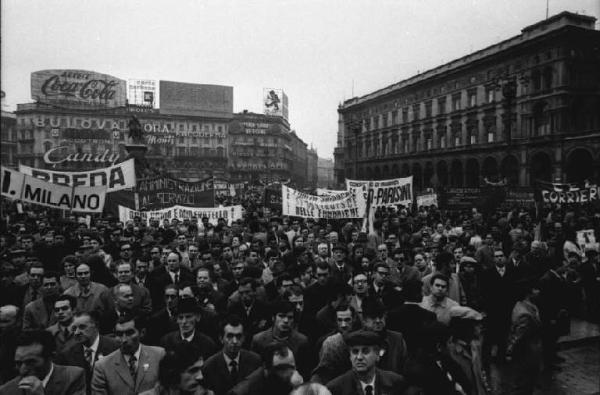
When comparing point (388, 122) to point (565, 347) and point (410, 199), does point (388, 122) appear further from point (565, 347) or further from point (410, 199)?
point (565, 347)

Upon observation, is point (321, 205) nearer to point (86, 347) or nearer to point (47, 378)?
point (86, 347)

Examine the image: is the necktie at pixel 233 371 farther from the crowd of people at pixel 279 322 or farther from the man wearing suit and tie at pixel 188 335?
the man wearing suit and tie at pixel 188 335

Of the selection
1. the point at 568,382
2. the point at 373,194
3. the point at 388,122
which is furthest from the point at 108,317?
the point at 388,122

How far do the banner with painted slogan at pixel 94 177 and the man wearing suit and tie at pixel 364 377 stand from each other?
878cm

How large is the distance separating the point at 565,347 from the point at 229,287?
588 cm

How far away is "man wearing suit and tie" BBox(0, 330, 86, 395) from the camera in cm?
327

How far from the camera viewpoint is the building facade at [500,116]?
119ft

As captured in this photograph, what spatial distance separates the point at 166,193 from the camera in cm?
1470

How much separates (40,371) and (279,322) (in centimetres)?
209

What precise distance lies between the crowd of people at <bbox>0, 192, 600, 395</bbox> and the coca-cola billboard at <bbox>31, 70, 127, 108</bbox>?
74.1 m

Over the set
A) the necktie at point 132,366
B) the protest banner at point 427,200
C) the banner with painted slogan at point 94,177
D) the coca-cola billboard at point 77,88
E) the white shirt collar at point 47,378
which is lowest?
the necktie at point 132,366

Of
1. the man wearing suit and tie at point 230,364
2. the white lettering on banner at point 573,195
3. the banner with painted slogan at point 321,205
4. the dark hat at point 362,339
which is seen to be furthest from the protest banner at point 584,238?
the man wearing suit and tie at point 230,364

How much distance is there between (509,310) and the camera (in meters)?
6.82

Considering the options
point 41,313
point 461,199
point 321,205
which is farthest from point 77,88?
point 41,313
